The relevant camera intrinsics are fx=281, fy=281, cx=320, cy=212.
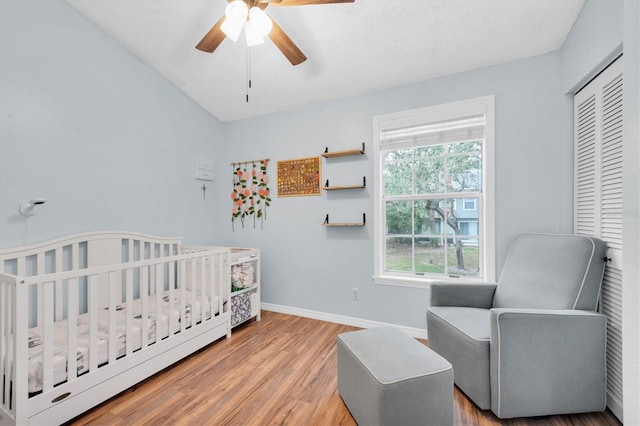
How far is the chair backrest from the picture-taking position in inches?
63.7

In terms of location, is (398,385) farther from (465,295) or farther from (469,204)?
(469,204)

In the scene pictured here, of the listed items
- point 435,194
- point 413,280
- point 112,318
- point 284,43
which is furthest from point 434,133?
point 112,318

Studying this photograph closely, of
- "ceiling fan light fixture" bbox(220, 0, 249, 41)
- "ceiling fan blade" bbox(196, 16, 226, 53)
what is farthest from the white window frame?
"ceiling fan blade" bbox(196, 16, 226, 53)

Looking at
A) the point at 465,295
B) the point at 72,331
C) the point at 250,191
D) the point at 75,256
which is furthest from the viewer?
the point at 250,191

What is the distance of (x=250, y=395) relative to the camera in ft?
5.80

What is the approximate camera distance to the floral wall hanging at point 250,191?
10.9 feet

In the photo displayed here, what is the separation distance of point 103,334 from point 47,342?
1.35ft

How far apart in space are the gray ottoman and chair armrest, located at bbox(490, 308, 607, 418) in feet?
1.18

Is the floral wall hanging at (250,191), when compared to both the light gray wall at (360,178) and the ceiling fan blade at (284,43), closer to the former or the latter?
the light gray wall at (360,178)

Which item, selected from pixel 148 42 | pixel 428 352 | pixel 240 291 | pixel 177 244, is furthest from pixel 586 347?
pixel 148 42

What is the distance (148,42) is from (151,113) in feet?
2.05

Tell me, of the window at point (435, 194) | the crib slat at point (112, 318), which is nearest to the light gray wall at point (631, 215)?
the window at point (435, 194)

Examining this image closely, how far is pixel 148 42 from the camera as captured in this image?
2.51m

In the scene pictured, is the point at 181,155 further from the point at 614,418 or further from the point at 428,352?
the point at 614,418
